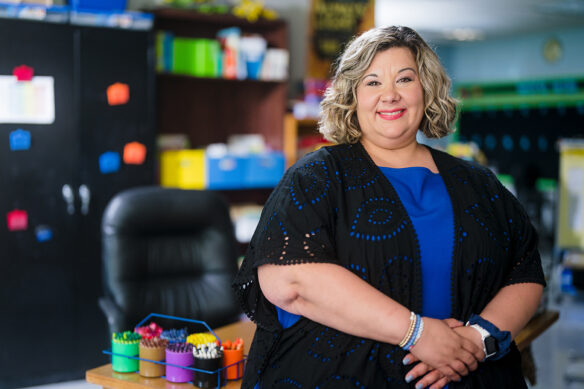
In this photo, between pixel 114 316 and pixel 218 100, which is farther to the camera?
pixel 218 100

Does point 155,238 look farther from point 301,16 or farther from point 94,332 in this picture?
point 301,16

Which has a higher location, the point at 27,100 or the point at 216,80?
the point at 216,80

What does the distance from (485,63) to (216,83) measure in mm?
9227

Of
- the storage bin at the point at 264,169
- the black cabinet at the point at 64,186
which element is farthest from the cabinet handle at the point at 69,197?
the storage bin at the point at 264,169

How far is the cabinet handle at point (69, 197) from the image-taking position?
3951 mm

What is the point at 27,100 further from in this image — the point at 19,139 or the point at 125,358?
the point at 125,358

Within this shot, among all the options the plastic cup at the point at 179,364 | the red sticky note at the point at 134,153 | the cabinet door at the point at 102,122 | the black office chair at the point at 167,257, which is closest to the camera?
the plastic cup at the point at 179,364

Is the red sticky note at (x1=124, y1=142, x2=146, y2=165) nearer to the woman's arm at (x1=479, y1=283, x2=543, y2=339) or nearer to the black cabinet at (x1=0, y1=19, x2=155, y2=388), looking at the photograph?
the black cabinet at (x1=0, y1=19, x2=155, y2=388)

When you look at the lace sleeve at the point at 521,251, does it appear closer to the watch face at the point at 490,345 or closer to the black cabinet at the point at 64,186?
the watch face at the point at 490,345

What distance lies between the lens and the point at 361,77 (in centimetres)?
170

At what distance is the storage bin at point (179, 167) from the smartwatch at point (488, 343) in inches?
122

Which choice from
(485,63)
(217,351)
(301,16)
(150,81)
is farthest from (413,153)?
(485,63)

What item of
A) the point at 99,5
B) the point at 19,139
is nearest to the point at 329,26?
the point at 99,5

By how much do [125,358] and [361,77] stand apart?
0.98m
